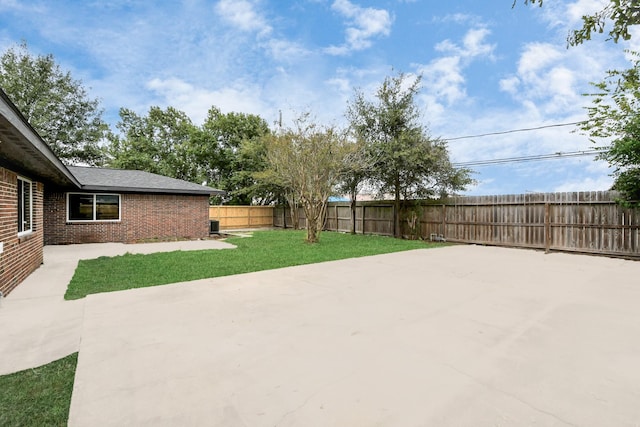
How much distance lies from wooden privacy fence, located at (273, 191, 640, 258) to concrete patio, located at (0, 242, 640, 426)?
13.3 feet

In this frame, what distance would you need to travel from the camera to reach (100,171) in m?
13.1

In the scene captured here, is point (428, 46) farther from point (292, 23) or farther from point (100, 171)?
point (100, 171)

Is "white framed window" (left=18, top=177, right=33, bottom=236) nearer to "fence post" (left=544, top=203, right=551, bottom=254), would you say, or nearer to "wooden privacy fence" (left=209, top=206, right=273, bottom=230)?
"wooden privacy fence" (left=209, top=206, right=273, bottom=230)

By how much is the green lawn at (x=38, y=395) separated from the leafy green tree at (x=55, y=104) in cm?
2296

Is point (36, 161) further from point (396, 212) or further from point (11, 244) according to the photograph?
point (396, 212)

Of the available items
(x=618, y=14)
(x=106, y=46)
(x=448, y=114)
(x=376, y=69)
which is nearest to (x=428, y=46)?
(x=376, y=69)

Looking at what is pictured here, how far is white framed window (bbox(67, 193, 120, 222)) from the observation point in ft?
35.7

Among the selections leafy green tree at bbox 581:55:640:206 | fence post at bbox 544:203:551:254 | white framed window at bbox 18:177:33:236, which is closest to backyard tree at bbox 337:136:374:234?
fence post at bbox 544:203:551:254

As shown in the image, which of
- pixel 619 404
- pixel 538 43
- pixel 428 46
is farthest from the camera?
pixel 428 46

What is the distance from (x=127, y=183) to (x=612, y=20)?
1336cm

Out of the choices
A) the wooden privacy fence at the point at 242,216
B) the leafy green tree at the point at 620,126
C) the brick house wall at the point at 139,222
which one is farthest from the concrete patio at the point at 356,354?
the wooden privacy fence at the point at 242,216

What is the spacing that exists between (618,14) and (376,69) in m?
11.5

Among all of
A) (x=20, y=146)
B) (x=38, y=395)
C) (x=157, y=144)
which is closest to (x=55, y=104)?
(x=157, y=144)

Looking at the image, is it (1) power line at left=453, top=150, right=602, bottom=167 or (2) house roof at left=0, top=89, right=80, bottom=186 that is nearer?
(2) house roof at left=0, top=89, right=80, bottom=186
